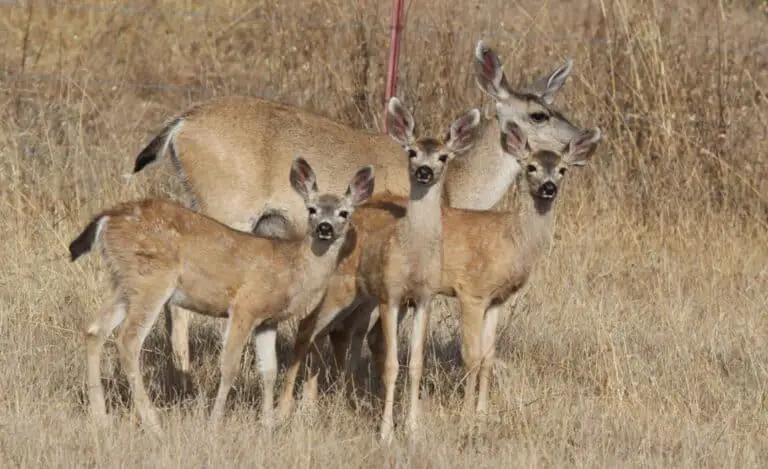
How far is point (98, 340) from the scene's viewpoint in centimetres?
671

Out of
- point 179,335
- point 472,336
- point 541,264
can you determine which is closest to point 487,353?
point 472,336

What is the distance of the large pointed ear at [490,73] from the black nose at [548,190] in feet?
5.84

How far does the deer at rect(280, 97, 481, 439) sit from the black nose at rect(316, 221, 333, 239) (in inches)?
12.4

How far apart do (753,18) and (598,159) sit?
5.80m

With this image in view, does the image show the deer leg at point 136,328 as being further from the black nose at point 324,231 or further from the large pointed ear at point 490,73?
the large pointed ear at point 490,73

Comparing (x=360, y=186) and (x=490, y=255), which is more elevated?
(x=360, y=186)

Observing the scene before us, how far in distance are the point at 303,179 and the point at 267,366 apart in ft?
2.88

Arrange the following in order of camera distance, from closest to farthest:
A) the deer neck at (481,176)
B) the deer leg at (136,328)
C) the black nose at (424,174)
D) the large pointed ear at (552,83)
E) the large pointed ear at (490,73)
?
the deer leg at (136,328) < the black nose at (424,174) < the deer neck at (481,176) < the large pointed ear at (490,73) < the large pointed ear at (552,83)

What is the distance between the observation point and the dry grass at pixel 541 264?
253 inches

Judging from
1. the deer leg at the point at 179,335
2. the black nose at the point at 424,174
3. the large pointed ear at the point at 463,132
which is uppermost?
the large pointed ear at the point at 463,132

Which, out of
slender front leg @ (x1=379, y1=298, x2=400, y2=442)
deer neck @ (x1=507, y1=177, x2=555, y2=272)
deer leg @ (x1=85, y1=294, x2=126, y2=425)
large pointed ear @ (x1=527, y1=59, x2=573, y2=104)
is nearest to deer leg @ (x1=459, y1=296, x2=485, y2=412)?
deer neck @ (x1=507, y1=177, x2=555, y2=272)

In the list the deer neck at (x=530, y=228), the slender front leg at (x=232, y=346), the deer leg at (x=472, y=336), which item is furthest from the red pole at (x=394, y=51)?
the slender front leg at (x=232, y=346)

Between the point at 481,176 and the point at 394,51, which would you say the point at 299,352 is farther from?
the point at 394,51

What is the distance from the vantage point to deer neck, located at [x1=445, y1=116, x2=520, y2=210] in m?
8.70
